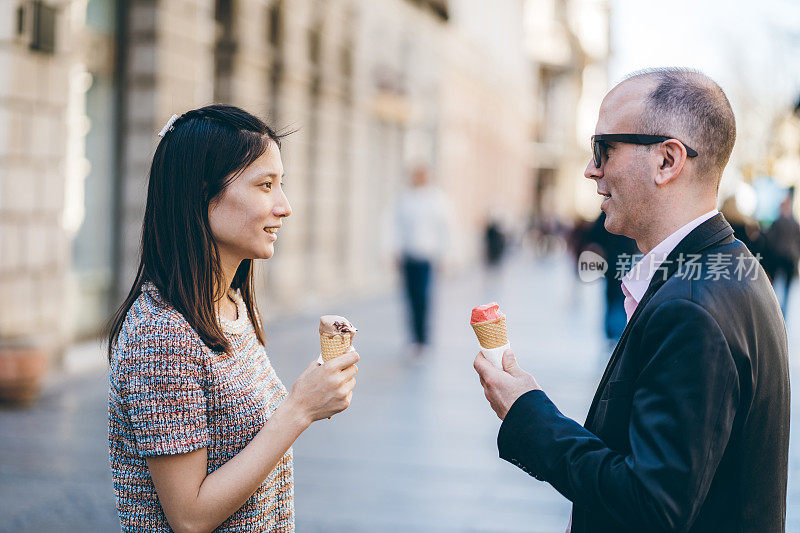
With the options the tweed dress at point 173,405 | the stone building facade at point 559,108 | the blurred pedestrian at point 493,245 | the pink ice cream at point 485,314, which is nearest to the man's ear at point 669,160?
the pink ice cream at point 485,314

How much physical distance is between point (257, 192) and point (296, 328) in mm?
10694

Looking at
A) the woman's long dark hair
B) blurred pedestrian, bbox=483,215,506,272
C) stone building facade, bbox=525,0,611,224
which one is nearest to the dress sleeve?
the woman's long dark hair

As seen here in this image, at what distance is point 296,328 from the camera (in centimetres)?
1271

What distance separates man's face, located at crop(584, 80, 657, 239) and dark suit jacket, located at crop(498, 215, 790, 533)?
13cm

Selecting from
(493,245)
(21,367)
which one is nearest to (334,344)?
(21,367)

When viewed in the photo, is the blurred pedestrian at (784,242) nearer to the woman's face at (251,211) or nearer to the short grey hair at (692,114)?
the short grey hair at (692,114)

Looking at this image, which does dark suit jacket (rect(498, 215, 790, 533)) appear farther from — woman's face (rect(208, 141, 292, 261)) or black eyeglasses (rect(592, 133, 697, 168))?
woman's face (rect(208, 141, 292, 261))

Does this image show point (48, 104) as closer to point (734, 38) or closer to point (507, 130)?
point (734, 38)

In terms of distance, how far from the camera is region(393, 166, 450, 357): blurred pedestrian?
1038 centimetres

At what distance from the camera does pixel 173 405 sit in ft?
6.18

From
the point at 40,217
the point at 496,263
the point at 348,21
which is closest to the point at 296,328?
the point at 40,217

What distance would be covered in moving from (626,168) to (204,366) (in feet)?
3.21

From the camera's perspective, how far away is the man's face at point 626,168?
1921 mm

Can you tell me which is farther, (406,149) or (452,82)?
(452,82)
